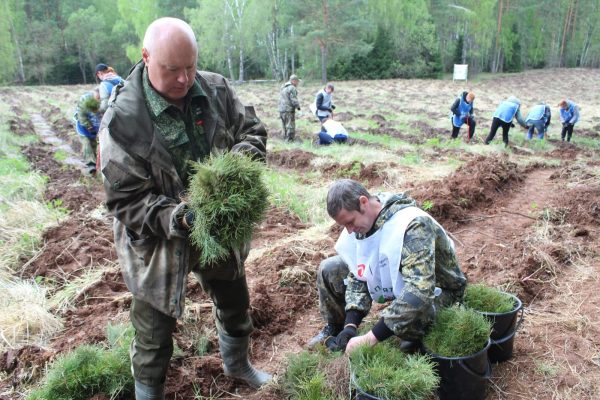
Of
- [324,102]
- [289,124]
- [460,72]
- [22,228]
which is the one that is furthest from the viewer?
[460,72]

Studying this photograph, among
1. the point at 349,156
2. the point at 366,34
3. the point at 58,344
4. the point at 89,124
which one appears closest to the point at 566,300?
the point at 58,344

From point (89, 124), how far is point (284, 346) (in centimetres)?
600

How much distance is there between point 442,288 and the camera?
112 inches

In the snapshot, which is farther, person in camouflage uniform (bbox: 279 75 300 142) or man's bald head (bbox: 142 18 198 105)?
person in camouflage uniform (bbox: 279 75 300 142)

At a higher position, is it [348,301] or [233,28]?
[233,28]

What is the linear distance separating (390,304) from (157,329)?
1542 millimetres

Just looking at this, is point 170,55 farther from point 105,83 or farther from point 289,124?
point 289,124

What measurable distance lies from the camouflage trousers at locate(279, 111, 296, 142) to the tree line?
25.5m

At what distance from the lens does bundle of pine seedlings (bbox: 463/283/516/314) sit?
2875 mm

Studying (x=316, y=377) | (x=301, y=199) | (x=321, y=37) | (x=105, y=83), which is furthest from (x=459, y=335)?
(x=321, y=37)

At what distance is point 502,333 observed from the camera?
2.94 metres

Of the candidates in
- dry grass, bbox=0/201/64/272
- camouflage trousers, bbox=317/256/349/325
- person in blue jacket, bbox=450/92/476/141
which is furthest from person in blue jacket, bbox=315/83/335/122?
camouflage trousers, bbox=317/256/349/325

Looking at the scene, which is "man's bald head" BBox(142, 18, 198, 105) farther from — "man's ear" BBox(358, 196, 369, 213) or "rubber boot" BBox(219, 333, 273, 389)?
"rubber boot" BBox(219, 333, 273, 389)

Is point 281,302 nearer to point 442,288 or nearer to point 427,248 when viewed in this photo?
point 442,288
